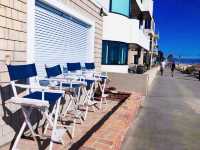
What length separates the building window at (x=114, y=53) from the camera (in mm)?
17750

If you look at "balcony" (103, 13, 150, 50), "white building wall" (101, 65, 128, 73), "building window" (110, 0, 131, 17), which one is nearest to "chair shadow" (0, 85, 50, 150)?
"white building wall" (101, 65, 128, 73)

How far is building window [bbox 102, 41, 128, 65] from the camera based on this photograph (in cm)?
1775

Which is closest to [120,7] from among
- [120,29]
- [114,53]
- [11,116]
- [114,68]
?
[120,29]

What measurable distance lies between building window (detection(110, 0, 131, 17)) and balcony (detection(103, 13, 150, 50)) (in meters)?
0.34

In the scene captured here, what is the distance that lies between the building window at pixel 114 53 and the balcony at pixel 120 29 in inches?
19.2

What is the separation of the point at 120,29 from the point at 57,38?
35.1 ft

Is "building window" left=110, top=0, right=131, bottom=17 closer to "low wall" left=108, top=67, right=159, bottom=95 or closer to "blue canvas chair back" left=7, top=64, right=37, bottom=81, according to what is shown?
"low wall" left=108, top=67, right=159, bottom=95

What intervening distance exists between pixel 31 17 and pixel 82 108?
3.31m

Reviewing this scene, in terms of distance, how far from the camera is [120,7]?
18.1m

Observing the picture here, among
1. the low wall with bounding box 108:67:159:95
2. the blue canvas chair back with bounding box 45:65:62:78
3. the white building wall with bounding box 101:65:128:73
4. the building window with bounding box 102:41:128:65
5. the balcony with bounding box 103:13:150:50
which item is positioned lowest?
the low wall with bounding box 108:67:159:95

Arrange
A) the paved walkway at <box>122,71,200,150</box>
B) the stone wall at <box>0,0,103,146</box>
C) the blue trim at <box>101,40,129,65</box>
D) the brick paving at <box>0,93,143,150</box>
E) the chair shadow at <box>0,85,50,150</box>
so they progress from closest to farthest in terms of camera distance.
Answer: the brick paving at <box>0,93,143,150</box>
the stone wall at <box>0,0,103,146</box>
the chair shadow at <box>0,85,50,150</box>
the paved walkway at <box>122,71,200,150</box>
the blue trim at <box>101,40,129,65</box>

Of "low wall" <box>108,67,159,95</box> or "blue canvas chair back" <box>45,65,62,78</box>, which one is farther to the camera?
"low wall" <box>108,67,159,95</box>

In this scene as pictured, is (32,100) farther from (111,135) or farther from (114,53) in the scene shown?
(114,53)

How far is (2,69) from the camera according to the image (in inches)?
198
